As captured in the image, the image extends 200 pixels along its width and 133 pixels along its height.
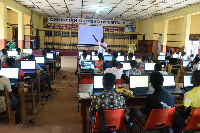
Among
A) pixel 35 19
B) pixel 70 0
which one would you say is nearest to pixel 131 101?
pixel 70 0

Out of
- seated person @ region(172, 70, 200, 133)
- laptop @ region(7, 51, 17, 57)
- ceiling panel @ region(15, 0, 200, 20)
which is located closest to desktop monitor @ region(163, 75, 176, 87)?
seated person @ region(172, 70, 200, 133)

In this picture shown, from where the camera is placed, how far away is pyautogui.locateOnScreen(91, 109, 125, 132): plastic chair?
2479 millimetres

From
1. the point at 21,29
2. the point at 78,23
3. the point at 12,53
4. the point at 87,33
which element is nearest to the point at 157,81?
the point at 12,53

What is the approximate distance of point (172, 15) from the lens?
12.0 m

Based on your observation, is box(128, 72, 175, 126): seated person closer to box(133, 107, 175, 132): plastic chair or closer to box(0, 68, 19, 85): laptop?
box(133, 107, 175, 132): plastic chair

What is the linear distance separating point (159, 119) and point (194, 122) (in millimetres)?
529

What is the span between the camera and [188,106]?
107 inches

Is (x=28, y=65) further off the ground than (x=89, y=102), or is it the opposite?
(x=28, y=65)

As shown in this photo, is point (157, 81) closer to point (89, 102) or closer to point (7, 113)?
point (89, 102)

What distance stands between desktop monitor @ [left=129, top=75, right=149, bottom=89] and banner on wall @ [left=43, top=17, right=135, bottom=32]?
46.0ft

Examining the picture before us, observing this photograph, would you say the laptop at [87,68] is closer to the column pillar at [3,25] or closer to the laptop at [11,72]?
the laptop at [11,72]

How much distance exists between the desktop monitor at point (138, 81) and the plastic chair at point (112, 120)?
139cm

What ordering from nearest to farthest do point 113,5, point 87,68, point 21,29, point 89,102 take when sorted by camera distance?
point 89,102
point 87,68
point 113,5
point 21,29

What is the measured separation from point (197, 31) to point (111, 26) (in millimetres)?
7713
